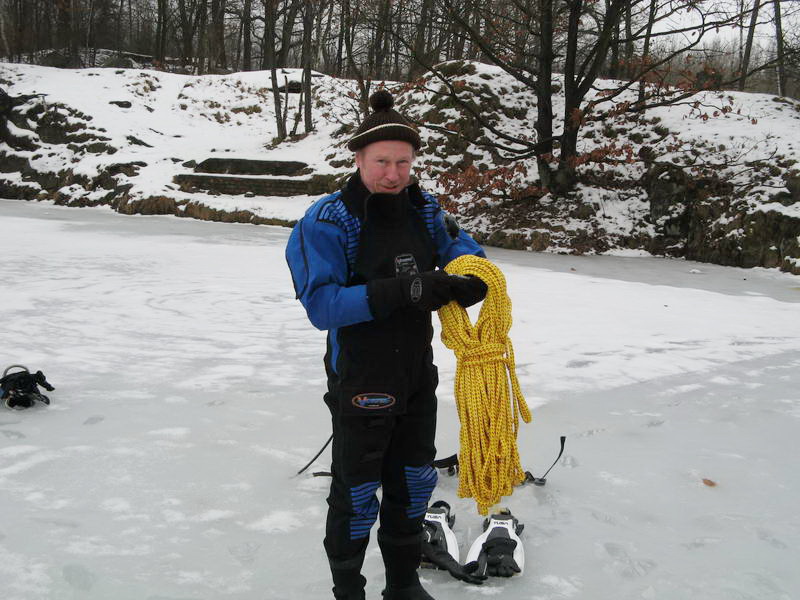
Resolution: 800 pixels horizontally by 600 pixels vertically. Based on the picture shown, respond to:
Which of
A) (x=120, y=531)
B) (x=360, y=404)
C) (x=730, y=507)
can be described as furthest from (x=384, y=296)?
(x=730, y=507)

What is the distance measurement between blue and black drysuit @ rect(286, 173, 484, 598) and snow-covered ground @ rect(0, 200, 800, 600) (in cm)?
30

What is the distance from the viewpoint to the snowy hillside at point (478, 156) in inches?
446

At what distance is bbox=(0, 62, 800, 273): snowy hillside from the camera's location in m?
11.3

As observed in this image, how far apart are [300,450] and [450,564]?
1142mm

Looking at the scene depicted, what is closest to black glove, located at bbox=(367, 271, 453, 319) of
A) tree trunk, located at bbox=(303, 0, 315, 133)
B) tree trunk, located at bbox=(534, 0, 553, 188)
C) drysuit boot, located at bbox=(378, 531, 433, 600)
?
drysuit boot, located at bbox=(378, 531, 433, 600)

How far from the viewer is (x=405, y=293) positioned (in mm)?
1727

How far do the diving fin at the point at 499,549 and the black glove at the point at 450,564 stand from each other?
21 millimetres

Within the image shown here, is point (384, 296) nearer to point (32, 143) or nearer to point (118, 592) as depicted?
point (118, 592)

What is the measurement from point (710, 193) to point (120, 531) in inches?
457

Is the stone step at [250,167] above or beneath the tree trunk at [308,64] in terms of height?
beneath

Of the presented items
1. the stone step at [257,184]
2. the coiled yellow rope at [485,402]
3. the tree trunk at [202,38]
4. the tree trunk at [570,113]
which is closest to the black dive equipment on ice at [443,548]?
the coiled yellow rope at [485,402]

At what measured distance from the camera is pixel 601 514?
8.47ft

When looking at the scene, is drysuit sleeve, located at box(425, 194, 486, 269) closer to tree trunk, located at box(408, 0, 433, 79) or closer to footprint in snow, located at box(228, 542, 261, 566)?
footprint in snow, located at box(228, 542, 261, 566)

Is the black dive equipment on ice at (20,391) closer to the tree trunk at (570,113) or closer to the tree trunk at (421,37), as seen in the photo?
the tree trunk at (421,37)
